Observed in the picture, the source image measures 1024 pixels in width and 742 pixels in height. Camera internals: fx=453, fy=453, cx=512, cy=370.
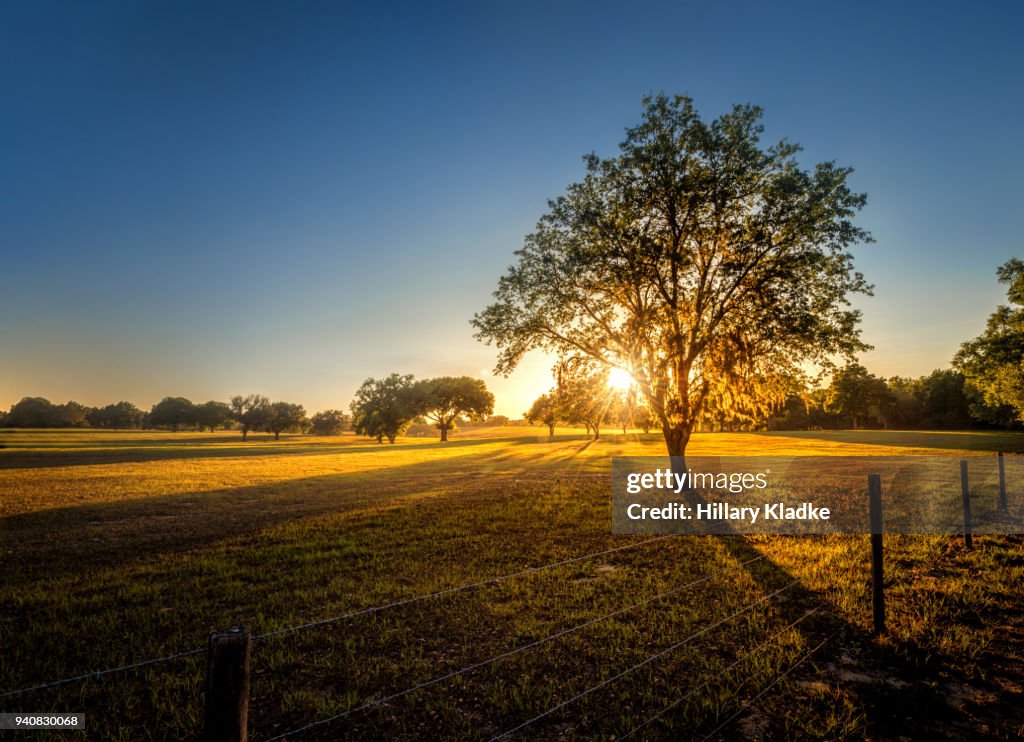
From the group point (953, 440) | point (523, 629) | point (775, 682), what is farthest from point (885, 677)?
point (953, 440)

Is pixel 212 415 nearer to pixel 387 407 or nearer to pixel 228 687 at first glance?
pixel 387 407

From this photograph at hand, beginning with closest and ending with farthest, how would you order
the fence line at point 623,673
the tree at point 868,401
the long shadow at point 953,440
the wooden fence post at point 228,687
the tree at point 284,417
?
1. the wooden fence post at point 228,687
2. the fence line at point 623,673
3. the long shadow at point 953,440
4. the tree at point 868,401
5. the tree at point 284,417

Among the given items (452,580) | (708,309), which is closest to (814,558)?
→ (452,580)

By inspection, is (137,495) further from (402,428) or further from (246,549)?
(402,428)

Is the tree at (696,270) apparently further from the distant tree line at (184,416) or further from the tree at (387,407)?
the distant tree line at (184,416)

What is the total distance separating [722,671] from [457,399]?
88.7 m

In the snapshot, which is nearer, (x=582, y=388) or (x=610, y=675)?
(x=610, y=675)

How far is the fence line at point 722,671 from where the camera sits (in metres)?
4.66

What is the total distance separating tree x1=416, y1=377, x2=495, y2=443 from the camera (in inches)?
3644

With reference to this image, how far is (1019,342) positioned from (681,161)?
40.6 m

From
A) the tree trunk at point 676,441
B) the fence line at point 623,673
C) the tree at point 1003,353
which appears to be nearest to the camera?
the fence line at point 623,673

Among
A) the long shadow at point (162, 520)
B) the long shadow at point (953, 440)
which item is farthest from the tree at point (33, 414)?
the long shadow at point (953, 440)

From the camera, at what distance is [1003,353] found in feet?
124

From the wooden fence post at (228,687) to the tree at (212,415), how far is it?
149 m
